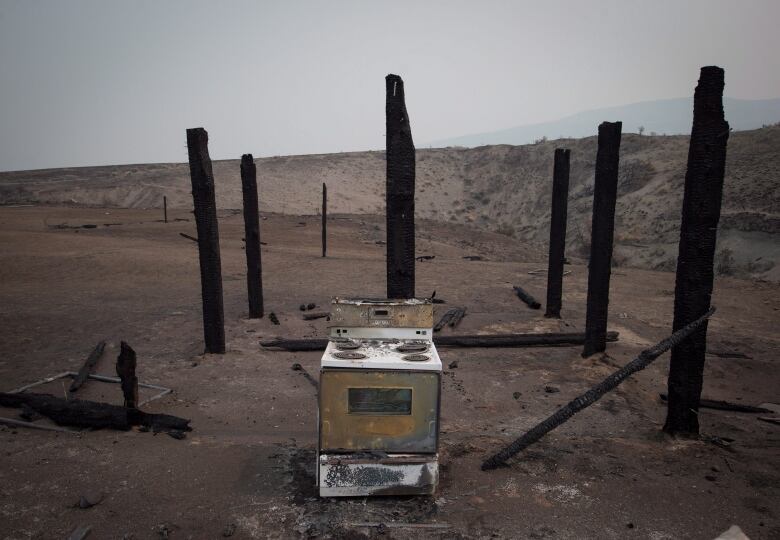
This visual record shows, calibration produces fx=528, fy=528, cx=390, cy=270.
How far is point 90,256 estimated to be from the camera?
1797 centimetres

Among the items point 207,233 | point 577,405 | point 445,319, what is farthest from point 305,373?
point 577,405

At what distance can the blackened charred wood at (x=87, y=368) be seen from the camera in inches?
291

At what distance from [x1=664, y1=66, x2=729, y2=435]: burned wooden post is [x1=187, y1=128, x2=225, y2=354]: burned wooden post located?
6584 millimetres

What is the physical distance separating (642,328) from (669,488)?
7.49m

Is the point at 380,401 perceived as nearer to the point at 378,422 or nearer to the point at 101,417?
the point at 378,422

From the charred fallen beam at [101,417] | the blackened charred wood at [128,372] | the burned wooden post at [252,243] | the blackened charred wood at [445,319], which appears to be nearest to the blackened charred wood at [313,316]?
the burned wooden post at [252,243]

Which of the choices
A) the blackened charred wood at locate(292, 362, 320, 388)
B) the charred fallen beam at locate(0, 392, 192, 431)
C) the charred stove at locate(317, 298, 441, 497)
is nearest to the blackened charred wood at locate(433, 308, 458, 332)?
the blackened charred wood at locate(292, 362, 320, 388)

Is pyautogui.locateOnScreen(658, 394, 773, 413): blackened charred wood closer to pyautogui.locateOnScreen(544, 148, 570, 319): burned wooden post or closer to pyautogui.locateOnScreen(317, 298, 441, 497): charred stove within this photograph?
pyautogui.locateOnScreen(544, 148, 570, 319): burned wooden post

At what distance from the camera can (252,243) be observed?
11234 millimetres

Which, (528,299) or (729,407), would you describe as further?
(528,299)

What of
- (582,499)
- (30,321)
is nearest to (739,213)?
(582,499)

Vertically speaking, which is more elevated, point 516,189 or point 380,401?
point 516,189

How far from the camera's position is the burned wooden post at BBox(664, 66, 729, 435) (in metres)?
5.68

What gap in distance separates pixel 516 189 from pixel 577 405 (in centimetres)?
3630
